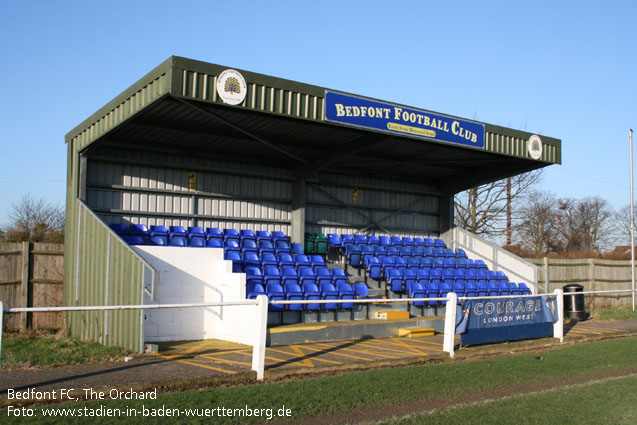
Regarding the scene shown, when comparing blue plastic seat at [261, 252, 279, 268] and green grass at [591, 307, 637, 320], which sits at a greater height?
blue plastic seat at [261, 252, 279, 268]

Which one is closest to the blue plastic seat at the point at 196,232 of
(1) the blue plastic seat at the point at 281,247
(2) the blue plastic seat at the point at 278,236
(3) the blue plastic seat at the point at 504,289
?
(1) the blue plastic seat at the point at 281,247

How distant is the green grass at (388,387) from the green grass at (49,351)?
302 centimetres

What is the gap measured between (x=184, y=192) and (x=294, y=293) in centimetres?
481

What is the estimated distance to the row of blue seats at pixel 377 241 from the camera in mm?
19031

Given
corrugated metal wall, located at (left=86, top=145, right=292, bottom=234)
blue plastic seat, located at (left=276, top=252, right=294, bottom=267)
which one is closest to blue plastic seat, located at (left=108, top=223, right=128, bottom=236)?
corrugated metal wall, located at (left=86, top=145, right=292, bottom=234)

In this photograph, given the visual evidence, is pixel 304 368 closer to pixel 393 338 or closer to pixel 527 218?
pixel 393 338

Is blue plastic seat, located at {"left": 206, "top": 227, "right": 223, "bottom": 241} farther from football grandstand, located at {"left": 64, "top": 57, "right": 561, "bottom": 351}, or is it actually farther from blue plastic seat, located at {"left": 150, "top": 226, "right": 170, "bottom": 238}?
blue plastic seat, located at {"left": 150, "top": 226, "right": 170, "bottom": 238}

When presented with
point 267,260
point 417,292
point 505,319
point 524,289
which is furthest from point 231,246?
point 524,289

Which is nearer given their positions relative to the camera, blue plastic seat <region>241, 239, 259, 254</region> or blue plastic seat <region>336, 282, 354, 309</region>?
blue plastic seat <region>336, 282, 354, 309</region>

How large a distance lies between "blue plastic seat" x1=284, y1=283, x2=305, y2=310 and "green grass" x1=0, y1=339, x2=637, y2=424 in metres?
4.35

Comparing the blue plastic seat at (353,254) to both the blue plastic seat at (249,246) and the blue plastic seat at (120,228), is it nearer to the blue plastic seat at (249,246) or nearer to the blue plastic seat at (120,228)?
the blue plastic seat at (249,246)

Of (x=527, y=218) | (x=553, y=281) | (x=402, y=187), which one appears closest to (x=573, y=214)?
(x=527, y=218)

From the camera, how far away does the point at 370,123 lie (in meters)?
14.6

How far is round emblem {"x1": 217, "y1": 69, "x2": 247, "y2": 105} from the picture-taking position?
12.2 m
